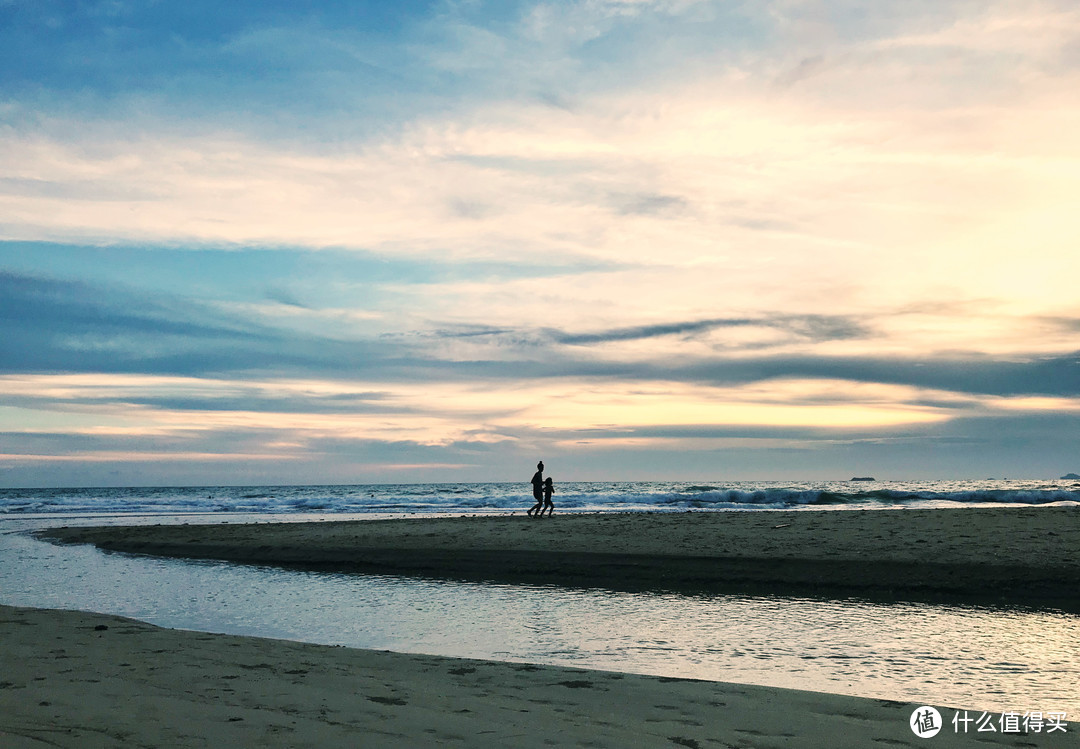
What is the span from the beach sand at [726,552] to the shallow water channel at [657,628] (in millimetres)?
1673

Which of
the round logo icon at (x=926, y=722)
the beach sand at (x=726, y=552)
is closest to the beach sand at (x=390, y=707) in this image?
the round logo icon at (x=926, y=722)

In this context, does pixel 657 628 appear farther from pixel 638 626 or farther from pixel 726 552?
pixel 726 552

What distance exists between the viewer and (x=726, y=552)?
59.1ft

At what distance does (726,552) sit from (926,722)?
39.7 feet

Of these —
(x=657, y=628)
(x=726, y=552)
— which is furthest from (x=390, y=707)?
(x=726, y=552)

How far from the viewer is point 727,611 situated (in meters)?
12.4

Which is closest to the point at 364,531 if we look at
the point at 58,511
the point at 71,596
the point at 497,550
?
the point at 497,550

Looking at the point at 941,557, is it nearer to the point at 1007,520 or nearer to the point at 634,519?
the point at 1007,520

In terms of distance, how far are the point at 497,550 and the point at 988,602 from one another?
37.3 feet

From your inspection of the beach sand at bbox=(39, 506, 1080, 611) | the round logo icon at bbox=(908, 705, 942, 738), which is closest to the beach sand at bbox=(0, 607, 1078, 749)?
the round logo icon at bbox=(908, 705, 942, 738)

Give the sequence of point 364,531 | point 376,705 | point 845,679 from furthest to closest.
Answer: point 364,531
point 845,679
point 376,705

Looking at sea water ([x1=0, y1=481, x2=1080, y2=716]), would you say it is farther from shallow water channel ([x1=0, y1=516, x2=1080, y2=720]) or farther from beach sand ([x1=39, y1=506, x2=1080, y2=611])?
beach sand ([x1=39, y1=506, x2=1080, y2=611])

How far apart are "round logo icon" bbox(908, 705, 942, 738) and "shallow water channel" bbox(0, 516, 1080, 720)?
0.59 metres

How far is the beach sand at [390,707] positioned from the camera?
18.1 ft
